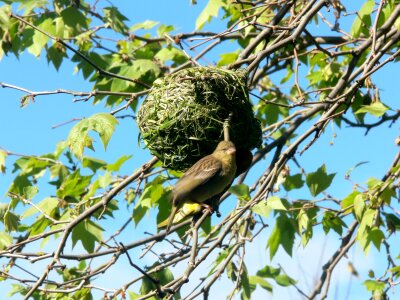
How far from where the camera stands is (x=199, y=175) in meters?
4.14

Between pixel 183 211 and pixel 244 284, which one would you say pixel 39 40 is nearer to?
pixel 183 211

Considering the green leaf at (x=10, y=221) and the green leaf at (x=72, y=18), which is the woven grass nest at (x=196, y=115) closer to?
the green leaf at (x=10, y=221)

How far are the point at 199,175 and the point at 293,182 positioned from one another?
6.63ft

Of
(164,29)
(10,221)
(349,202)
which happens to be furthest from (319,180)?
(164,29)

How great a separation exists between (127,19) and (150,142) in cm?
241

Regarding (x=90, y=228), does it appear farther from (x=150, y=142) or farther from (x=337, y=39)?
(x=337, y=39)

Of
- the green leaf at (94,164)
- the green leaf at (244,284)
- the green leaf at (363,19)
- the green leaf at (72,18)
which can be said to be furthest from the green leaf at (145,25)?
the green leaf at (244,284)

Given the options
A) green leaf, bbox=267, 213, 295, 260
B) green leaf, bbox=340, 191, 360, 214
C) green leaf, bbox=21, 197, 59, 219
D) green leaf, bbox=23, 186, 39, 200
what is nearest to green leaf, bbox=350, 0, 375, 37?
green leaf, bbox=340, 191, 360, 214

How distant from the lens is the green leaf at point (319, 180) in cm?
559

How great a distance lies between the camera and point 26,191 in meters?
4.99

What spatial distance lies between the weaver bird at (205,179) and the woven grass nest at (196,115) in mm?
198

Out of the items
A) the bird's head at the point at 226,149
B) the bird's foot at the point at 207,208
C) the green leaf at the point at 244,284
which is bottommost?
the green leaf at the point at 244,284

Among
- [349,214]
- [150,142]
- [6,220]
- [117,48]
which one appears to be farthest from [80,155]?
[117,48]

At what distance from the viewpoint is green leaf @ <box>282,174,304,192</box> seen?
601 centimetres
